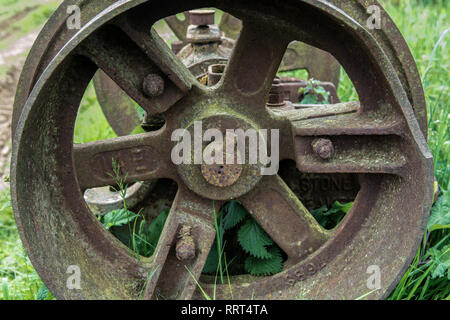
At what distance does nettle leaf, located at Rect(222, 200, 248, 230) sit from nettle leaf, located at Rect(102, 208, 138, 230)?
1.29 ft

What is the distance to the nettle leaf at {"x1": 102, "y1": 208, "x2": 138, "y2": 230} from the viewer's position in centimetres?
241

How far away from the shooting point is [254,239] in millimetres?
2309

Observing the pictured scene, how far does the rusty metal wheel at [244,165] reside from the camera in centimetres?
190

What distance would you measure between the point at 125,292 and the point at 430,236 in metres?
1.31

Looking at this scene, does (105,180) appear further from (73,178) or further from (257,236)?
(257,236)

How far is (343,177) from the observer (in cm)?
240

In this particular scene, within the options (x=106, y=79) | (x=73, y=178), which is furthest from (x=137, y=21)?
(x=106, y=79)

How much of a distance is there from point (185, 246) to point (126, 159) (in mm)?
411

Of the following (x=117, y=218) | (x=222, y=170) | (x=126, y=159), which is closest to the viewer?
(x=222, y=170)
